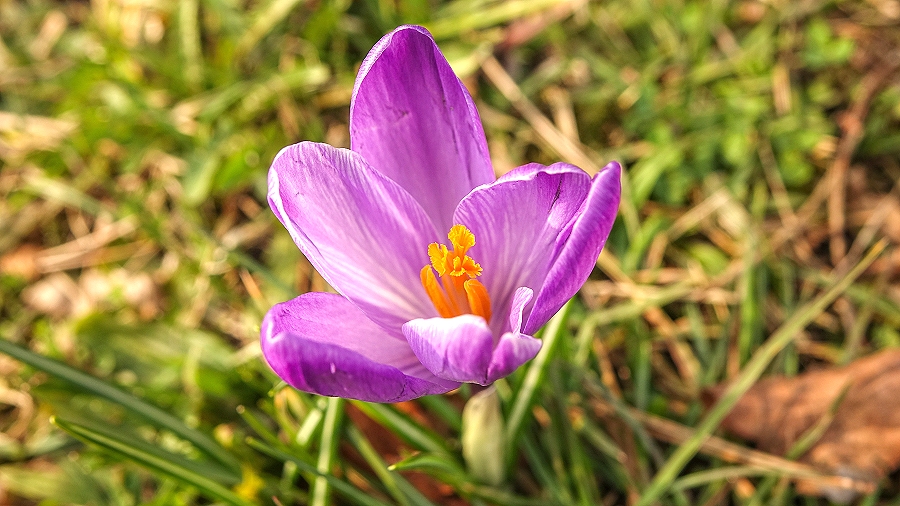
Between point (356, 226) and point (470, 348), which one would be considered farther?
point (356, 226)

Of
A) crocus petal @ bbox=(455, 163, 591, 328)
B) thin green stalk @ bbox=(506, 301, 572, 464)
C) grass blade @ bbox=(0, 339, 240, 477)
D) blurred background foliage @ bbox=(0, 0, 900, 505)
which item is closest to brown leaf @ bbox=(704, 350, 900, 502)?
blurred background foliage @ bbox=(0, 0, 900, 505)

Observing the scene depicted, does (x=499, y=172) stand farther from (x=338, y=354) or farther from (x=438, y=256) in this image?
(x=338, y=354)

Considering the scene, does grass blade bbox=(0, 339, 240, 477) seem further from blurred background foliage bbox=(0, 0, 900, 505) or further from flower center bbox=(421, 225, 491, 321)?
flower center bbox=(421, 225, 491, 321)

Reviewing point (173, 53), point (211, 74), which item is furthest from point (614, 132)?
point (173, 53)

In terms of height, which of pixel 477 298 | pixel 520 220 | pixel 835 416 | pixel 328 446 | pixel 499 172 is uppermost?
pixel 520 220

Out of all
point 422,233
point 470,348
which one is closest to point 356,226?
point 422,233

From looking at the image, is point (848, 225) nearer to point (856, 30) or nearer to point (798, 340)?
point (798, 340)

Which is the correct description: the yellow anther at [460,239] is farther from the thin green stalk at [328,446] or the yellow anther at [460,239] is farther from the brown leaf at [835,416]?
the brown leaf at [835,416]
